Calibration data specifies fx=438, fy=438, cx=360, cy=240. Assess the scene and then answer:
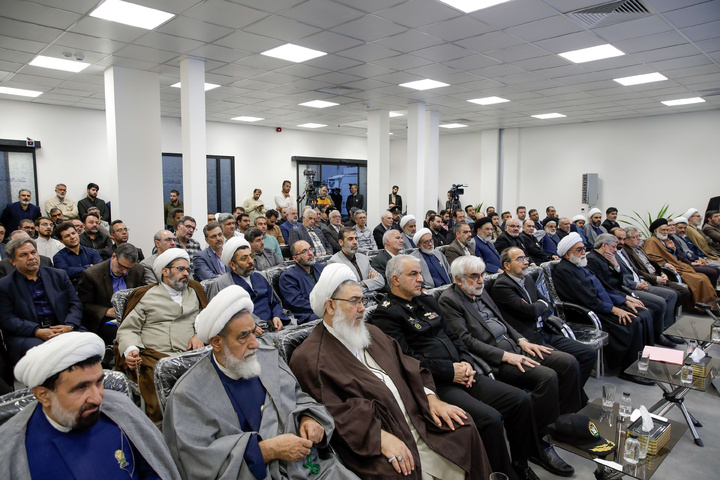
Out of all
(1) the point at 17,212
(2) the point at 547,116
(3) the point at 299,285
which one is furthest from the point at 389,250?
(2) the point at 547,116

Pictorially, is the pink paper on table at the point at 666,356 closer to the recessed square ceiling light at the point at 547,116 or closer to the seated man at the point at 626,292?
the seated man at the point at 626,292

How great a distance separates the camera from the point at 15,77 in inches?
267

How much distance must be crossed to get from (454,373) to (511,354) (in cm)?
57

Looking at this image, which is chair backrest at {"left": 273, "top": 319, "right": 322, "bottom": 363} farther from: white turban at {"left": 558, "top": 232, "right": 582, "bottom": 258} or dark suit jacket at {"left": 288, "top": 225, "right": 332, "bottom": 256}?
dark suit jacket at {"left": 288, "top": 225, "right": 332, "bottom": 256}

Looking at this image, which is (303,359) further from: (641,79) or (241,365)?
(641,79)

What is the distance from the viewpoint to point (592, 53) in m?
5.75

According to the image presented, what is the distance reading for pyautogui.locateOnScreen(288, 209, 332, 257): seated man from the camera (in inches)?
240

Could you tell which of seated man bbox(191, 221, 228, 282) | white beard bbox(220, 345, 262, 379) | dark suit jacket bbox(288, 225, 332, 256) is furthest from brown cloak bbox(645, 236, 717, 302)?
white beard bbox(220, 345, 262, 379)

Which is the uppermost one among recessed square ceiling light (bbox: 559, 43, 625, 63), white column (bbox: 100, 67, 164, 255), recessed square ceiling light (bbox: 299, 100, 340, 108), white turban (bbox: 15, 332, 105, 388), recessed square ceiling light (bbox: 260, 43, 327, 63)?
recessed square ceiling light (bbox: 299, 100, 340, 108)

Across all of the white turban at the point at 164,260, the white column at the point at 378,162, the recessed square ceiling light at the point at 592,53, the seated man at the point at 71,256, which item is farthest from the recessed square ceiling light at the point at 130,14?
the white column at the point at 378,162

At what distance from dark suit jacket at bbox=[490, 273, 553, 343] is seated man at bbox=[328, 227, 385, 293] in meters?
1.27

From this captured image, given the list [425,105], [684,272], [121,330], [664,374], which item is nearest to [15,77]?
[121,330]

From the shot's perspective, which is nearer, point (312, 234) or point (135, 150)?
point (312, 234)

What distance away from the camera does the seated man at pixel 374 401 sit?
195 centimetres
